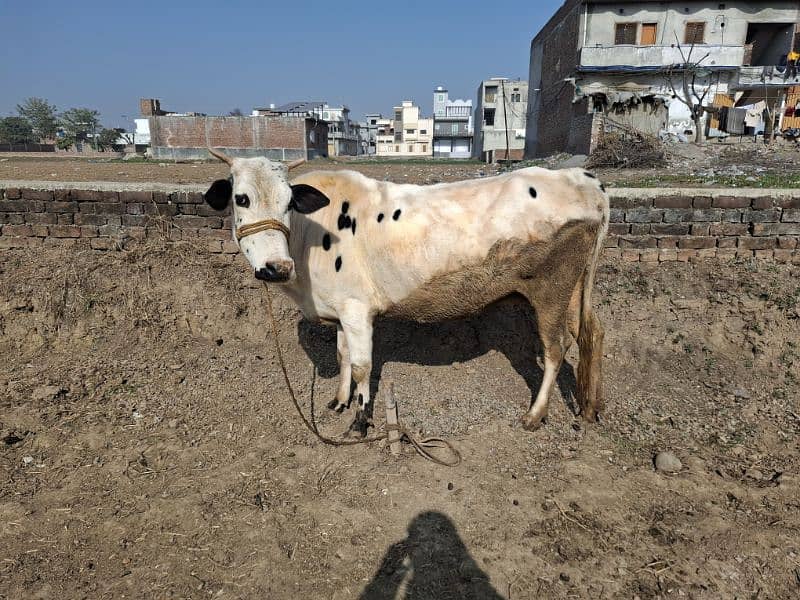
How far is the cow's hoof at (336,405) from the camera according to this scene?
15.0ft

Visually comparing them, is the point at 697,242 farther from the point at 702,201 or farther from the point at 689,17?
the point at 689,17

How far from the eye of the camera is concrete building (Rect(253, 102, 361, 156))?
46.0 metres

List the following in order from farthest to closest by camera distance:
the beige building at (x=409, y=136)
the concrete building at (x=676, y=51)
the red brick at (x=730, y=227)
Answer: the beige building at (x=409, y=136) < the concrete building at (x=676, y=51) < the red brick at (x=730, y=227)

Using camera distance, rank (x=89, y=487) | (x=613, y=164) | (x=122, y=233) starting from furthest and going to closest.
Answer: (x=613, y=164) → (x=122, y=233) → (x=89, y=487)

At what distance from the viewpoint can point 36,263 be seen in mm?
5895

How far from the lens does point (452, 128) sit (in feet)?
267

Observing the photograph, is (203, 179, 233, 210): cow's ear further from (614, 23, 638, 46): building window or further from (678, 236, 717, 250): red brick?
(614, 23, 638, 46): building window

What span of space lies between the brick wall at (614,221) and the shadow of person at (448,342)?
1423 mm

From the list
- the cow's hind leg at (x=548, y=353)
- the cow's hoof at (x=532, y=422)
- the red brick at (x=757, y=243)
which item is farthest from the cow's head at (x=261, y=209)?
the red brick at (x=757, y=243)

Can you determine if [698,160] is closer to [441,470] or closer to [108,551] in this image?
[441,470]

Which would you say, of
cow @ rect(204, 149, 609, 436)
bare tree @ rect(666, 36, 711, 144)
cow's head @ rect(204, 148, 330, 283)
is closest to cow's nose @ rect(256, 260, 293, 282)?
cow's head @ rect(204, 148, 330, 283)

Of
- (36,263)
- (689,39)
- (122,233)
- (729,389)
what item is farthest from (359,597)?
(689,39)

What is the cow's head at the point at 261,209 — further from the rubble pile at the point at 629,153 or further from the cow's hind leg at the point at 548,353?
the rubble pile at the point at 629,153

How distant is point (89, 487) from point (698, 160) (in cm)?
1627
